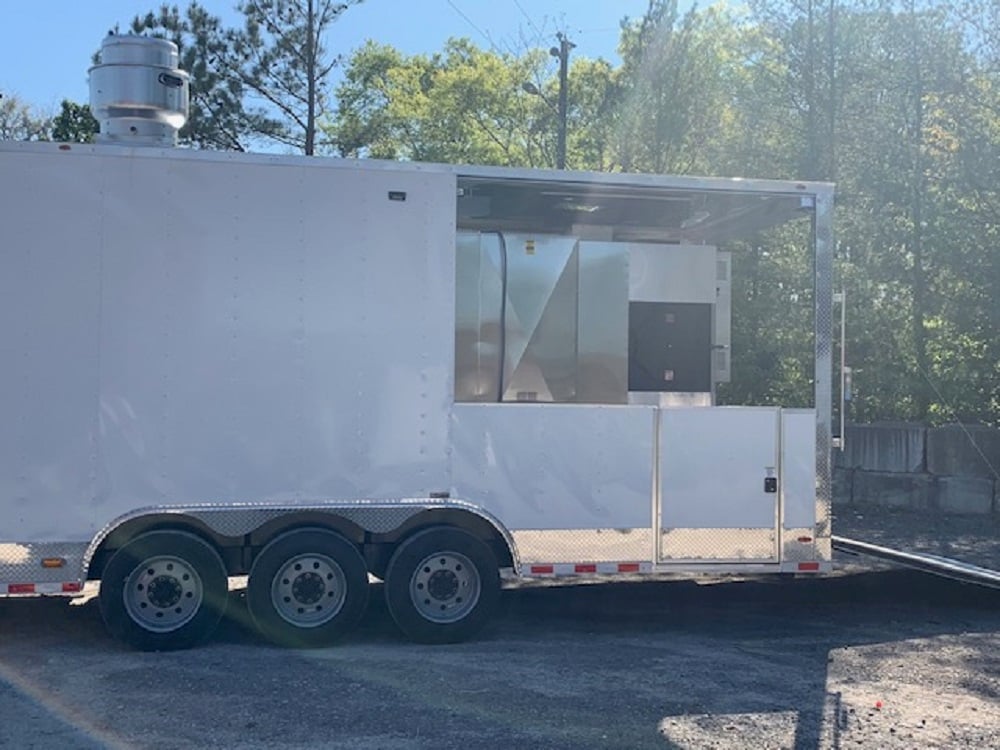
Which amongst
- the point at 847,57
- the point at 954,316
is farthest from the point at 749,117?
the point at 954,316

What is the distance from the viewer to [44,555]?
636cm

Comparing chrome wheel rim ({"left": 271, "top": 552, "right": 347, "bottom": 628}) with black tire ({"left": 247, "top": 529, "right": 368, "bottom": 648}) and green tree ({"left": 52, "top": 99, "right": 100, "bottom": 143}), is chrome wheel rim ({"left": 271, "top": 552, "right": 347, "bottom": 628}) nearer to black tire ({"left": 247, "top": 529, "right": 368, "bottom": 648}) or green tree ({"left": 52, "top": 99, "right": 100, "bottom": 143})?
black tire ({"left": 247, "top": 529, "right": 368, "bottom": 648})

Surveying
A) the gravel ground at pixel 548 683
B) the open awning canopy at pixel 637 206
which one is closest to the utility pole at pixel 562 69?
the open awning canopy at pixel 637 206

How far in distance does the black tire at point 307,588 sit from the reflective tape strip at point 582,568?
1070mm

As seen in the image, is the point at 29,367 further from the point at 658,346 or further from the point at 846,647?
the point at 846,647

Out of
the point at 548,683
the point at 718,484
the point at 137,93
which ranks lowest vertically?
the point at 548,683

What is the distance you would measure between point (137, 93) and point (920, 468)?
9.81 metres

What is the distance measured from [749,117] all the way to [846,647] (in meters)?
10.0

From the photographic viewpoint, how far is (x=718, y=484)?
23.5ft

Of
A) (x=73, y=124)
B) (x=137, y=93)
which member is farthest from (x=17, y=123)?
(x=137, y=93)

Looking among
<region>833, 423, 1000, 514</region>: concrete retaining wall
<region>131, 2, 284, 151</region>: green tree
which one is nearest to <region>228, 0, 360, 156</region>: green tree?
<region>131, 2, 284, 151</region>: green tree

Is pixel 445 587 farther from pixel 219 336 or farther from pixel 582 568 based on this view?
pixel 219 336

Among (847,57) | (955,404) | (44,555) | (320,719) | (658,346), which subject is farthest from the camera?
(847,57)

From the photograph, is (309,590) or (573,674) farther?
(309,590)
